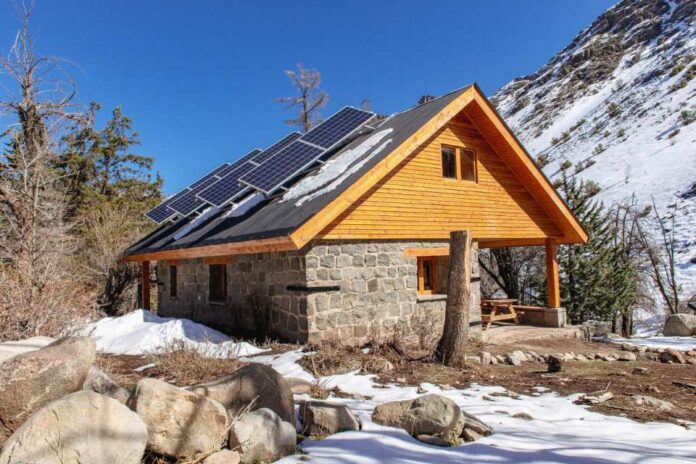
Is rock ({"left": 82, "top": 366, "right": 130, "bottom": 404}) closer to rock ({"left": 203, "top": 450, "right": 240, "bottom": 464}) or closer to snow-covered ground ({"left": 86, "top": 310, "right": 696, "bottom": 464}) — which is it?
rock ({"left": 203, "top": 450, "right": 240, "bottom": 464})

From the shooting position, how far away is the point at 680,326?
14.6 meters

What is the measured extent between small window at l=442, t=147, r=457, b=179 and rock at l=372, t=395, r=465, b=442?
7.92 meters

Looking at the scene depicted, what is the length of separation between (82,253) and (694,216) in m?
28.2

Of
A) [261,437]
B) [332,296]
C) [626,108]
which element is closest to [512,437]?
[261,437]

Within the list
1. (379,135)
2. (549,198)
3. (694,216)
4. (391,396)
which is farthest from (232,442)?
(694,216)

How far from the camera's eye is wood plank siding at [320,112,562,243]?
390 inches

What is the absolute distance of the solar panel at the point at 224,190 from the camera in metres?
11.0

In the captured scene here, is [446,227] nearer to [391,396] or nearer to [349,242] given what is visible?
[349,242]

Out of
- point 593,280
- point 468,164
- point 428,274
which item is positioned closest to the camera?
point 428,274

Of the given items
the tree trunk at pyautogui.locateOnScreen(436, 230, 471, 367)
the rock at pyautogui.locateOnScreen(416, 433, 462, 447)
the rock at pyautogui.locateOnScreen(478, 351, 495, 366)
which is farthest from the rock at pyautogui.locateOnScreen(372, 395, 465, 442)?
the rock at pyautogui.locateOnScreen(478, 351, 495, 366)

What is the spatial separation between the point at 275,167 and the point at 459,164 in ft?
14.6

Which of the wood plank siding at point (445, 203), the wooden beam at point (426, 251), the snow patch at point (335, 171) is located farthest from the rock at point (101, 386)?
the wooden beam at point (426, 251)

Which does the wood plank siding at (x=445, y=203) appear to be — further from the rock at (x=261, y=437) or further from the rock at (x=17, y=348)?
the rock at (x=261, y=437)

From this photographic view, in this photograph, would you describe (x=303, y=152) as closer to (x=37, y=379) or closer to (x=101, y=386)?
(x=101, y=386)
